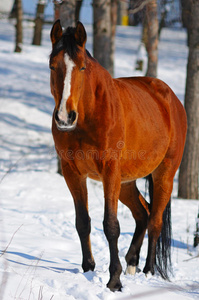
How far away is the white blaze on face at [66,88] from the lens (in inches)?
117

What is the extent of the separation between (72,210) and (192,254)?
1.95 meters

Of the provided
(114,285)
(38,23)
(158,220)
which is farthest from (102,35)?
(38,23)

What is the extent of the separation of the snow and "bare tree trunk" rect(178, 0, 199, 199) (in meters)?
0.32

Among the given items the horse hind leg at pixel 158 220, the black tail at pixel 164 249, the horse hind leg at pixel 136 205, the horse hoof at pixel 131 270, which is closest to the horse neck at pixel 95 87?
the horse hind leg at pixel 158 220

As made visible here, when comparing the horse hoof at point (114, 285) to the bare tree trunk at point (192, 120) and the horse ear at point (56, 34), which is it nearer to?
the horse ear at point (56, 34)

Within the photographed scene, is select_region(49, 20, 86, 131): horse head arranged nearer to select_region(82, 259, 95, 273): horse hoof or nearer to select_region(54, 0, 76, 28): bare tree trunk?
select_region(82, 259, 95, 273): horse hoof

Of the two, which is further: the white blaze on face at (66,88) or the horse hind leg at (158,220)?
the horse hind leg at (158,220)

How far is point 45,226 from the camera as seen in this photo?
548cm

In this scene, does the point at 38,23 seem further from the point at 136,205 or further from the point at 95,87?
the point at 95,87

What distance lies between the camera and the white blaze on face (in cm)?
297

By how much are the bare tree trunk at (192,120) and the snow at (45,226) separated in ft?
1.05

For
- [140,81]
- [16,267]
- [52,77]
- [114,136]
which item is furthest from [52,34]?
[16,267]

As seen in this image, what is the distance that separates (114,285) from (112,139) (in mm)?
1201

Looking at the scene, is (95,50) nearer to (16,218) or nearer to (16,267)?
(16,218)
